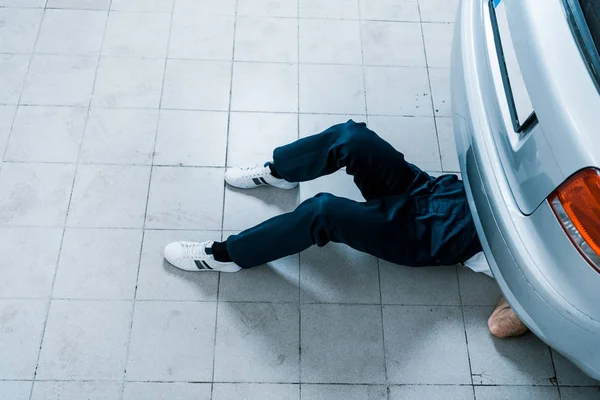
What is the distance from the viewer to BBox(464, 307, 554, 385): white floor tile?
2098 millimetres

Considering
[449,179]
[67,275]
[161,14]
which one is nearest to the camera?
[449,179]

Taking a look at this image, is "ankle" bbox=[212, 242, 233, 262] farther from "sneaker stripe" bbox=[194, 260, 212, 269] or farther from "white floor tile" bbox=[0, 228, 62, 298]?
"white floor tile" bbox=[0, 228, 62, 298]

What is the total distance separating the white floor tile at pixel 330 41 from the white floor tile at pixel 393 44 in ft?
0.17

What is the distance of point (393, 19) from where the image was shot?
115 inches

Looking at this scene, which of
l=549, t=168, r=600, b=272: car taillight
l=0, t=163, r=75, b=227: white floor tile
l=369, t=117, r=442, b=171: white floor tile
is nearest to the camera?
l=549, t=168, r=600, b=272: car taillight

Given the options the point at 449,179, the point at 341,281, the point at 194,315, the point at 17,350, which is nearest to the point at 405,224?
the point at 449,179

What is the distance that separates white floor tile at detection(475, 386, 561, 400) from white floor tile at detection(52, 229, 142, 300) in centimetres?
131

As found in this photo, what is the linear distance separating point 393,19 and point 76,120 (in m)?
1.58

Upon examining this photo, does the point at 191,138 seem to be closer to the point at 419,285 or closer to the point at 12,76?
the point at 12,76

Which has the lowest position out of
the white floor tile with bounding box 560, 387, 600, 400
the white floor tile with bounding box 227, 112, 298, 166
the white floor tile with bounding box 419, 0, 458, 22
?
the white floor tile with bounding box 560, 387, 600, 400

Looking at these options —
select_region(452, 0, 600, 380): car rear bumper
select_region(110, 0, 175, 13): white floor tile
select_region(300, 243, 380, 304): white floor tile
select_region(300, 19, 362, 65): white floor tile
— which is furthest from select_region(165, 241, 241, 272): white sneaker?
select_region(110, 0, 175, 13): white floor tile

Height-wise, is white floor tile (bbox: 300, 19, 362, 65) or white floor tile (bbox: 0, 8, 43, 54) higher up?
white floor tile (bbox: 300, 19, 362, 65)

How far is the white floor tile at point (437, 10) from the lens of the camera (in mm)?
2955

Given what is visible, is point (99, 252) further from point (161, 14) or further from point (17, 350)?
point (161, 14)
